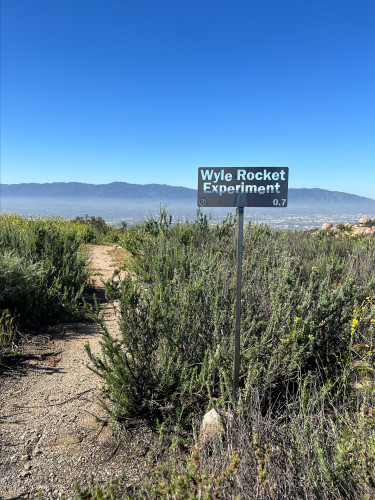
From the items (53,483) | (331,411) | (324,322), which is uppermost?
(324,322)

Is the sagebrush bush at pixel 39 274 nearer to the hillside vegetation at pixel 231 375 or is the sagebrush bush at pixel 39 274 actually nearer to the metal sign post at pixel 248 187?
the hillside vegetation at pixel 231 375

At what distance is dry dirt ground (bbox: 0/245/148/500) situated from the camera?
2195 millimetres

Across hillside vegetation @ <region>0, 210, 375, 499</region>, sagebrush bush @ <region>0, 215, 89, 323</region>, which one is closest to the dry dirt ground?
hillside vegetation @ <region>0, 210, 375, 499</region>

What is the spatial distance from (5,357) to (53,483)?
1852 mm

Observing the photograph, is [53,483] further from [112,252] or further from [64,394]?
[112,252]

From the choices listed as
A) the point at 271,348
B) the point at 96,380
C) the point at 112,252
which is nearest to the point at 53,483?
the point at 96,380

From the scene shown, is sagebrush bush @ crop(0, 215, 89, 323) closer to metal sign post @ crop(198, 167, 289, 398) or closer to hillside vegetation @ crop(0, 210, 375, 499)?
hillside vegetation @ crop(0, 210, 375, 499)

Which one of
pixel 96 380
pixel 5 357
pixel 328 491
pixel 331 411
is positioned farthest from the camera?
pixel 5 357

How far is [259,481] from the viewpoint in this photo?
1500 mm

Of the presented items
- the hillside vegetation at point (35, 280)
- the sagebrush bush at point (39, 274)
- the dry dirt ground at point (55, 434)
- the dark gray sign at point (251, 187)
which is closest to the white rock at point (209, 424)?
the dry dirt ground at point (55, 434)

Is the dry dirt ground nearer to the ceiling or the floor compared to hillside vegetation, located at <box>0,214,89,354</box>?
nearer to the floor

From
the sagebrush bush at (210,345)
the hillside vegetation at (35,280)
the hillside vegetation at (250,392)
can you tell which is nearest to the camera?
the hillside vegetation at (250,392)

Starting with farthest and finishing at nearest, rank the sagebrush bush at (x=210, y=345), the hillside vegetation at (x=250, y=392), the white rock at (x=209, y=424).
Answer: the sagebrush bush at (x=210, y=345) < the white rock at (x=209, y=424) < the hillside vegetation at (x=250, y=392)

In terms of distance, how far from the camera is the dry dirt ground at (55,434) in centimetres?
220
